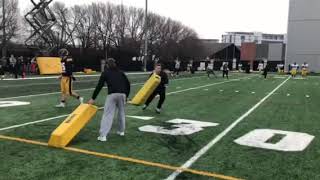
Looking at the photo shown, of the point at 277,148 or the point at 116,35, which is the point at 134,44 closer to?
the point at 116,35

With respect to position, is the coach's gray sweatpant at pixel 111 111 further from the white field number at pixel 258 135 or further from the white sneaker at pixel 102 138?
the white field number at pixel 258 135

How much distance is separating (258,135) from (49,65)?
32.9 meters

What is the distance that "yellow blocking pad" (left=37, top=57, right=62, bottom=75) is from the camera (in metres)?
40.6

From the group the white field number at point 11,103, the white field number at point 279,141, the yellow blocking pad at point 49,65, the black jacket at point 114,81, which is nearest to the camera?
the white field number at point 279,141

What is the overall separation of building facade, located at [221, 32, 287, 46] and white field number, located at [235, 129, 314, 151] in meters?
160

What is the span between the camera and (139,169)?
7500 mm

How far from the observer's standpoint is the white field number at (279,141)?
31.3 feet

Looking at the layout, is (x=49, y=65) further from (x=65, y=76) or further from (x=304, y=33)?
(x=304, y=33)

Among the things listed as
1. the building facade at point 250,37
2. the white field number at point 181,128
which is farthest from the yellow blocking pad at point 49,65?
the building facade at point 250,37

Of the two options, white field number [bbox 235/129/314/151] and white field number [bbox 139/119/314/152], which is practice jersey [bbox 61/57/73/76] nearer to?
white field number [bbox 139/119/314/152]

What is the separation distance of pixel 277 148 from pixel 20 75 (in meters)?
30.3

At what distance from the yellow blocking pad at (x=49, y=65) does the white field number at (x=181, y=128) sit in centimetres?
2932

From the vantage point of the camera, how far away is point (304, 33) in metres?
69.4

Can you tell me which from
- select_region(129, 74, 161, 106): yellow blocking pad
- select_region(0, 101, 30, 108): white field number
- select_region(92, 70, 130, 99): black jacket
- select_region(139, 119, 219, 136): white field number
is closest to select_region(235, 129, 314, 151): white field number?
select_region(139, 119, 219, 136): white field number
